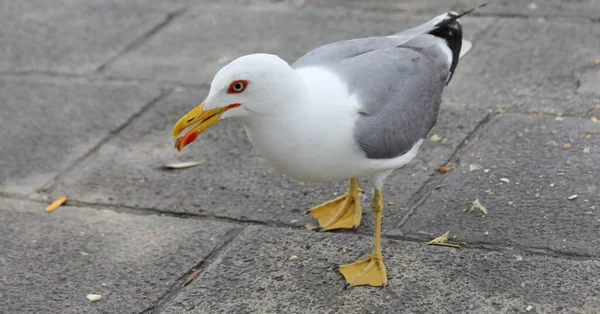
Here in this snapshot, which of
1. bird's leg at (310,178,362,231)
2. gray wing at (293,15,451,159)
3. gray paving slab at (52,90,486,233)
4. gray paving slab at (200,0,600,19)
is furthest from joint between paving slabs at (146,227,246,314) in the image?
gray paving slab at (200,0,600,19)

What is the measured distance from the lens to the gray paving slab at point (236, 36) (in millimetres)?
6355

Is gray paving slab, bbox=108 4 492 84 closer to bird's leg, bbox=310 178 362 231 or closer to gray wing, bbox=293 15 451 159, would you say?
bird's leg, bbox=310 178 362 231

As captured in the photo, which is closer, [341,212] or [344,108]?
[344,108]

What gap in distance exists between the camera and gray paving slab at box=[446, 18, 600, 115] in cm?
532

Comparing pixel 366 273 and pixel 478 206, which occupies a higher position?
pixel 366 273

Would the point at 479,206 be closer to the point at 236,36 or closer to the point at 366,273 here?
the point at 366,273

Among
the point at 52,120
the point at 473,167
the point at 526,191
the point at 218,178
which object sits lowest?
the point at 526,191

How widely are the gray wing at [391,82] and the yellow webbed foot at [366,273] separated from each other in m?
0.49

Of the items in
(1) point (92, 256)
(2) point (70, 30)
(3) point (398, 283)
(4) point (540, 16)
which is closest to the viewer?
(3) point (398, 283)

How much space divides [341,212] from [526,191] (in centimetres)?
95

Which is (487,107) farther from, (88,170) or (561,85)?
(88,170)

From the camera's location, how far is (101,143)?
5.45 meters

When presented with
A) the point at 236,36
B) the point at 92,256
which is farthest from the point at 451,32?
the point at 236,36

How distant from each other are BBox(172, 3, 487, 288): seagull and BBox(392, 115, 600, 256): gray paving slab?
483 mm
